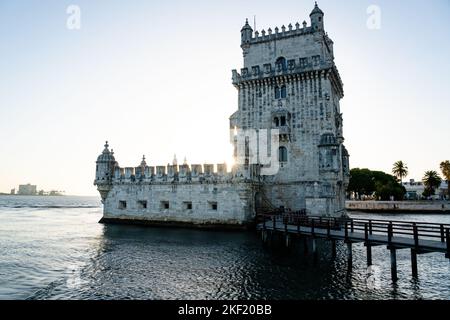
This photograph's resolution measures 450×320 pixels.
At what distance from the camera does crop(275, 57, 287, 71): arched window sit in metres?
31.3

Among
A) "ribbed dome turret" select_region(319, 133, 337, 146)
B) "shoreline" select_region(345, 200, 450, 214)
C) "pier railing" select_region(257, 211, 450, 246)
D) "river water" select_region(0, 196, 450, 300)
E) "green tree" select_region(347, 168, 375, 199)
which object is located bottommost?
"shoreline" select_region(345, 200, 450, 214)

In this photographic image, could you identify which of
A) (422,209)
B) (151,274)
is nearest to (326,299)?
(151,274)

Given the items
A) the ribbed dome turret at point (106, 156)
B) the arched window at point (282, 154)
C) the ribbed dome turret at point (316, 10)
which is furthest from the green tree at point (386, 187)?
the ribbed dome turret at point (106, 156)

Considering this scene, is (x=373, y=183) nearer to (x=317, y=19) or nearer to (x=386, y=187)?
(x=386, y=187)

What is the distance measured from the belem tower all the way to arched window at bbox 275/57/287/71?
4.1 inches

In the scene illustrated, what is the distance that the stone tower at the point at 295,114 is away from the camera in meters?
28.3

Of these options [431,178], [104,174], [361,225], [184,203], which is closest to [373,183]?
[431,178]

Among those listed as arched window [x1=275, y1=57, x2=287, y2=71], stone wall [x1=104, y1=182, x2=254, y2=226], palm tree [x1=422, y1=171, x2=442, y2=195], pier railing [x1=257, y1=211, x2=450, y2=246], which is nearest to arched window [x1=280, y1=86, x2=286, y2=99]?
arched window [x1=275, y1=57, x2=287, y2=71]

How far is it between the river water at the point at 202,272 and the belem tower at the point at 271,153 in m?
6.51

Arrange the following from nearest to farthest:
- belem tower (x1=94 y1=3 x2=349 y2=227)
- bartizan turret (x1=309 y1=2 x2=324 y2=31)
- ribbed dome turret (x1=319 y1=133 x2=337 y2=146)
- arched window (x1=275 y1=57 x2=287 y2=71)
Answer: ribbed dome turret (x1=319 y1=133 x2=337 y2=146), belem tower (x1=94 y1=3 x2=349 y2=227), bartizan turret (x1=309 y1=2 x2=324 y2=31), arched window (x1=275 y1=57 x2=287 y2=71)

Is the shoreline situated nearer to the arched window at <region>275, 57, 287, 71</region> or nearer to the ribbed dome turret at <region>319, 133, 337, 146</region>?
the ribbed dome turret at <region>319, 133, 337, 146</region>

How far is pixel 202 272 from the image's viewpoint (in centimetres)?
1554
